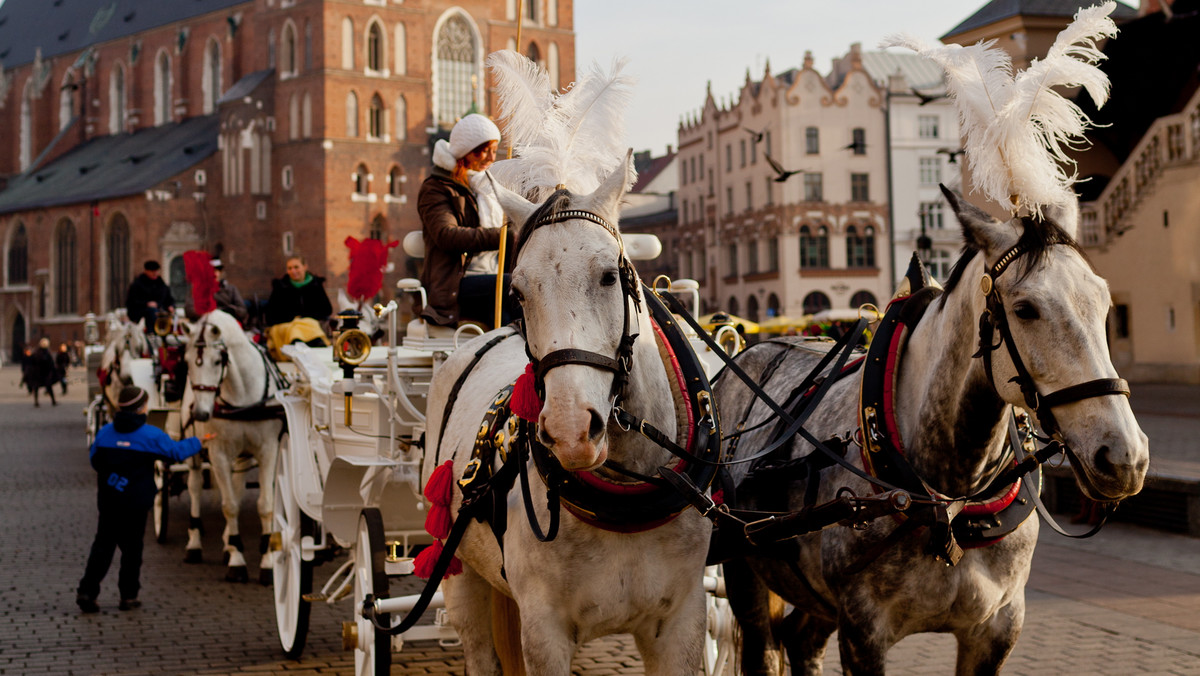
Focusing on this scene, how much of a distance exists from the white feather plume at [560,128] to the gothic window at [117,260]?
64.2 m

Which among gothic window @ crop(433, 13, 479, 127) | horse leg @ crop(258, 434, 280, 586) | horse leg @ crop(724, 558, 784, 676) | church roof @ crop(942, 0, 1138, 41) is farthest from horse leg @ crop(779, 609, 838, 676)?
gothic window @ crop(433, 13, 479, 127)

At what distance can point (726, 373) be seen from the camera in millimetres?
5375

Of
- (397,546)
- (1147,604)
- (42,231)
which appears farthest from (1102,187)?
(42,231)

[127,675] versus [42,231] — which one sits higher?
[42,231]

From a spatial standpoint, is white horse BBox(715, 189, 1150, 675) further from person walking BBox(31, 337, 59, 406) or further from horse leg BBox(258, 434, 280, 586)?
person walking BBox(31, 337, 59, 406)

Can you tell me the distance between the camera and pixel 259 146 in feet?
196

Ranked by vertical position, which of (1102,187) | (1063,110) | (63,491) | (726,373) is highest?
(1102,187)

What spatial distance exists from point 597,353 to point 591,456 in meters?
0.26

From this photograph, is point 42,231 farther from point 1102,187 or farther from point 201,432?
point 201,432

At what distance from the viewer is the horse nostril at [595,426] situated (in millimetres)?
2836

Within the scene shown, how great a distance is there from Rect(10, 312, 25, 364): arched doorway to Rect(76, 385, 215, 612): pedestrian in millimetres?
67664

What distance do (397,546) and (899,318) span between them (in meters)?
2.63

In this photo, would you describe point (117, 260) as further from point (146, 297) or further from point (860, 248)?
point (146, 297)

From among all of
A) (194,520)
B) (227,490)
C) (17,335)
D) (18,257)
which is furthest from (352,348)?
(18,257)
